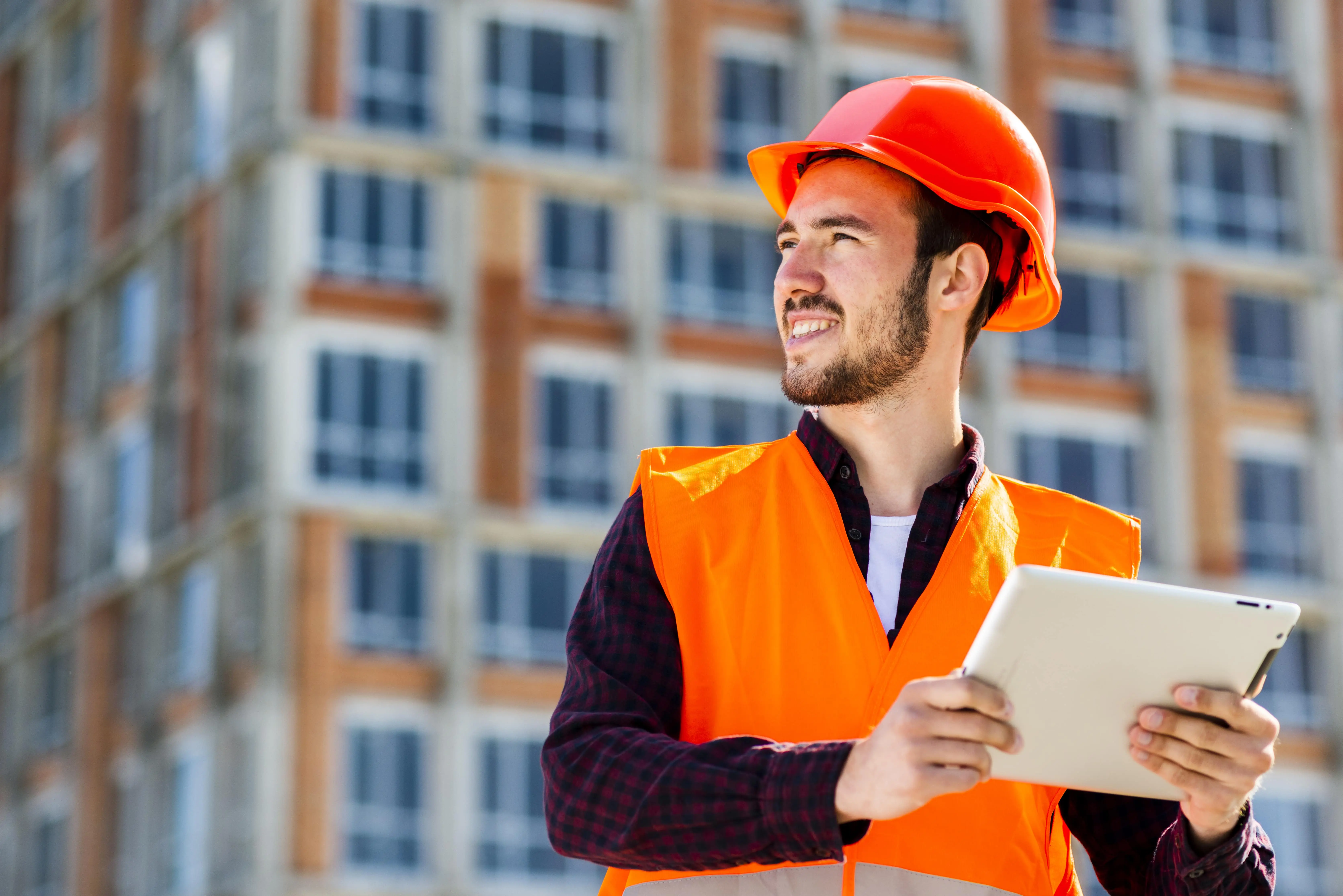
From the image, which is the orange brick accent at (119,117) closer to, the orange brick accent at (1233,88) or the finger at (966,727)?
the orange brick accent at (1233,88)

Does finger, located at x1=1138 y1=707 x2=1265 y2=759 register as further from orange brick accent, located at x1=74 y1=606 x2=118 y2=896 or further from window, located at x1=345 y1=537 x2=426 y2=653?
orange brick accent, located at x1=74 y1=606 x2=118 y2=896

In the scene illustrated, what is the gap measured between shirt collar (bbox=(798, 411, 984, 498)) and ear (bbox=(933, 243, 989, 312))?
0.26 meters

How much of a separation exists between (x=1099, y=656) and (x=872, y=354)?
0.98 m

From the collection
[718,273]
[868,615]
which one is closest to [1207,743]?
[868,615]

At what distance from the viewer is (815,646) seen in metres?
4.16

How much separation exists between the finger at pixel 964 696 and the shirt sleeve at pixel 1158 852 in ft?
2.08

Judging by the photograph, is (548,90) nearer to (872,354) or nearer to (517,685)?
(517,685)

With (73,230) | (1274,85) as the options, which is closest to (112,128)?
(73,230)

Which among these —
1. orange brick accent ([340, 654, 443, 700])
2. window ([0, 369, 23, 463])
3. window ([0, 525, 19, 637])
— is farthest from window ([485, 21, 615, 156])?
window ([0, 525, 19, 637])

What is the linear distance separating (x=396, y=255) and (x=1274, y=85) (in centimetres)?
1685

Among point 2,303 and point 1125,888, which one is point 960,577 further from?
point 2,303

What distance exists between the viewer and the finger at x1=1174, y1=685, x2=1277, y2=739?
3809mm

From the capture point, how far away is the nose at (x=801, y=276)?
4508mm

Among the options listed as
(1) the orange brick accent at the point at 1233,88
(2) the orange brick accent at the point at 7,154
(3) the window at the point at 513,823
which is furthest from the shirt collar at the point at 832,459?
(2) the orange brick accent at the point at 7,154
